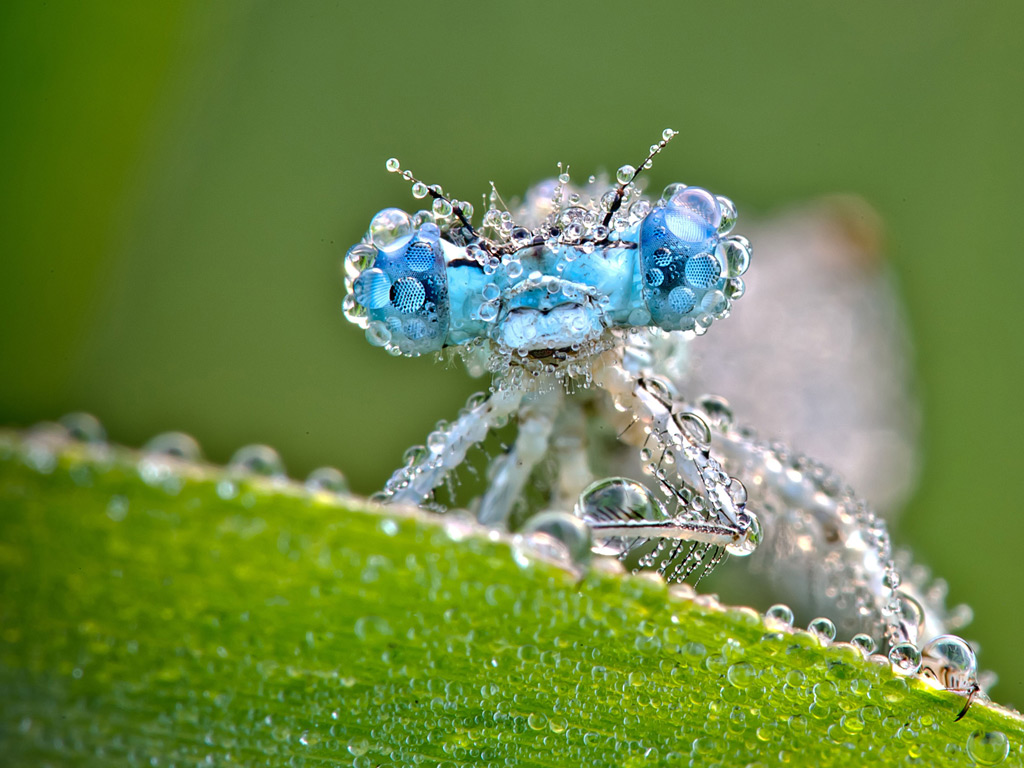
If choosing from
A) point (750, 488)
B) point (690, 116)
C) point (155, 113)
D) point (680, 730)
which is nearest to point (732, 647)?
point (680, 730)

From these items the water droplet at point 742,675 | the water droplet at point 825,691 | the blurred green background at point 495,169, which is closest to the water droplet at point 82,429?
the water droplet at point 742,675

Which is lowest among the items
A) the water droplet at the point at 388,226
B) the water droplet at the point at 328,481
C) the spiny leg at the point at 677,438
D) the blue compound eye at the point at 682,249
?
the water droplet at the point at 328,481

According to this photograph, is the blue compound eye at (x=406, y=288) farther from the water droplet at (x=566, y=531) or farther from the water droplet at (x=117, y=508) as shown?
the water droplet at (x=117, y=508)

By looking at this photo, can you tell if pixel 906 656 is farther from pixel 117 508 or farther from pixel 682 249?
pixel 117 508

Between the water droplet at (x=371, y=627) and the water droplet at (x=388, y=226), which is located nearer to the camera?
the water droplet at (x=371, y=627)

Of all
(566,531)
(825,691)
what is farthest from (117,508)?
(825,691)

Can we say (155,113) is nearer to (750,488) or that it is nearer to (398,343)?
(398,343)
